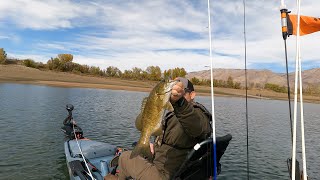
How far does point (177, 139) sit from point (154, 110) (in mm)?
1020

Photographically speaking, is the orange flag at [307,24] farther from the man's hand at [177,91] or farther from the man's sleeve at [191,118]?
the man's hand at [177,91]

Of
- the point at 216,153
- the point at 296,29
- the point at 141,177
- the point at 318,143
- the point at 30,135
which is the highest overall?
the point at 296,29

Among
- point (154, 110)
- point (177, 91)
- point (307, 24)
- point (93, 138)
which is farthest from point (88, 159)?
point (93, 138)

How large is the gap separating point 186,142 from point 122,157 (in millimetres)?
1247

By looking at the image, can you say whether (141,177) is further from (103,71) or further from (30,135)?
(103,71)

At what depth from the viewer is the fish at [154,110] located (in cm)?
304

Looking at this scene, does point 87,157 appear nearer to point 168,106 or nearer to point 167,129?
point 167,129

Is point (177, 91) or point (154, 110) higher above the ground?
point (177, 91)

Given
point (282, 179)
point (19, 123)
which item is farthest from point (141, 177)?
point (19, 123)

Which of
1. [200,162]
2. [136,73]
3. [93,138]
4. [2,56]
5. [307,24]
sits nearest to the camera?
[200,162]

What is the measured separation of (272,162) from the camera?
1239cm

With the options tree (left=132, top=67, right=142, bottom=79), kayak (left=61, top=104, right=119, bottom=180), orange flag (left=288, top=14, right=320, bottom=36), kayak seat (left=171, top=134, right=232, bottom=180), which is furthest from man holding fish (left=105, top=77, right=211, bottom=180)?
tree (left=132, top=67, right=142, bottom=79)

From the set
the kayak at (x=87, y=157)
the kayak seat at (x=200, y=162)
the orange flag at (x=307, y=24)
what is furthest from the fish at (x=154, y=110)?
the kayak at (x=87, y=157)

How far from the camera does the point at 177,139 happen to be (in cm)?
400
